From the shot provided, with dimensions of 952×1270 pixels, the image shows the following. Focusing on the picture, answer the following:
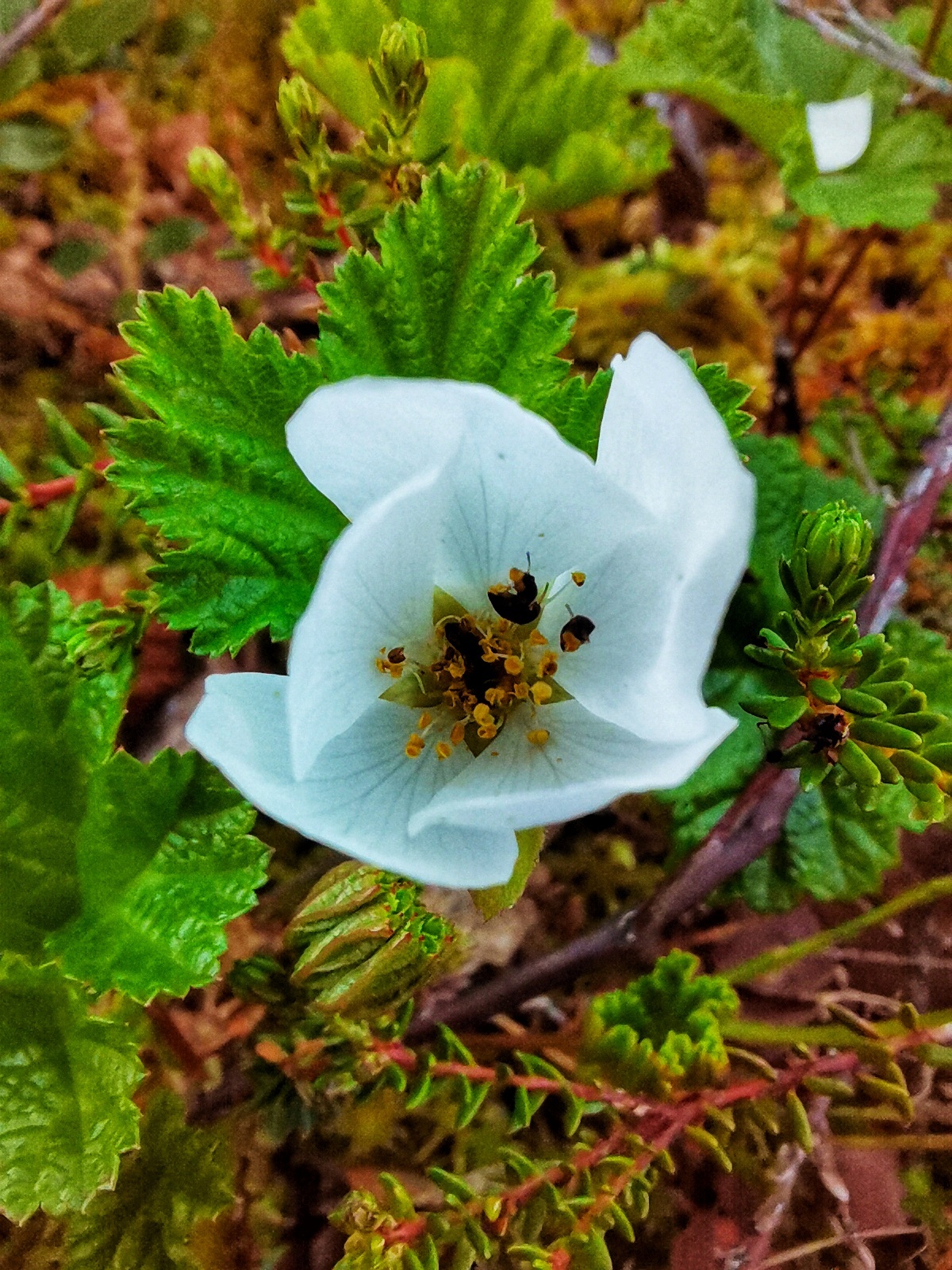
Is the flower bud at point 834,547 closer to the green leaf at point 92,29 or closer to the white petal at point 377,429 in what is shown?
the white petal at point 377,429

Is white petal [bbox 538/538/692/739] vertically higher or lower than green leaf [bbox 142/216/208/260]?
lower

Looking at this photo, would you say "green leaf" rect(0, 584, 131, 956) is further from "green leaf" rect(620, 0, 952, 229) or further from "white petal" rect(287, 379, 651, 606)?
"green leaf" rect(620, 0, 952, 229)

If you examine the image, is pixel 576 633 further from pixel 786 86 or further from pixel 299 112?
pixel 786 86

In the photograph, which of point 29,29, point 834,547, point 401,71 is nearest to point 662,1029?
point 834,547

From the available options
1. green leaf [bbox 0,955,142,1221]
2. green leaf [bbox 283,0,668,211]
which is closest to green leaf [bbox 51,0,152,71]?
green leaf [bbox 283,0,668,211]

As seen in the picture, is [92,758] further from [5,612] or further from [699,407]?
[699,407]

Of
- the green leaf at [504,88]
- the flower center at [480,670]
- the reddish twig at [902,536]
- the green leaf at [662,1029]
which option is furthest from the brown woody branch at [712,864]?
the green leaf at [504,88]
